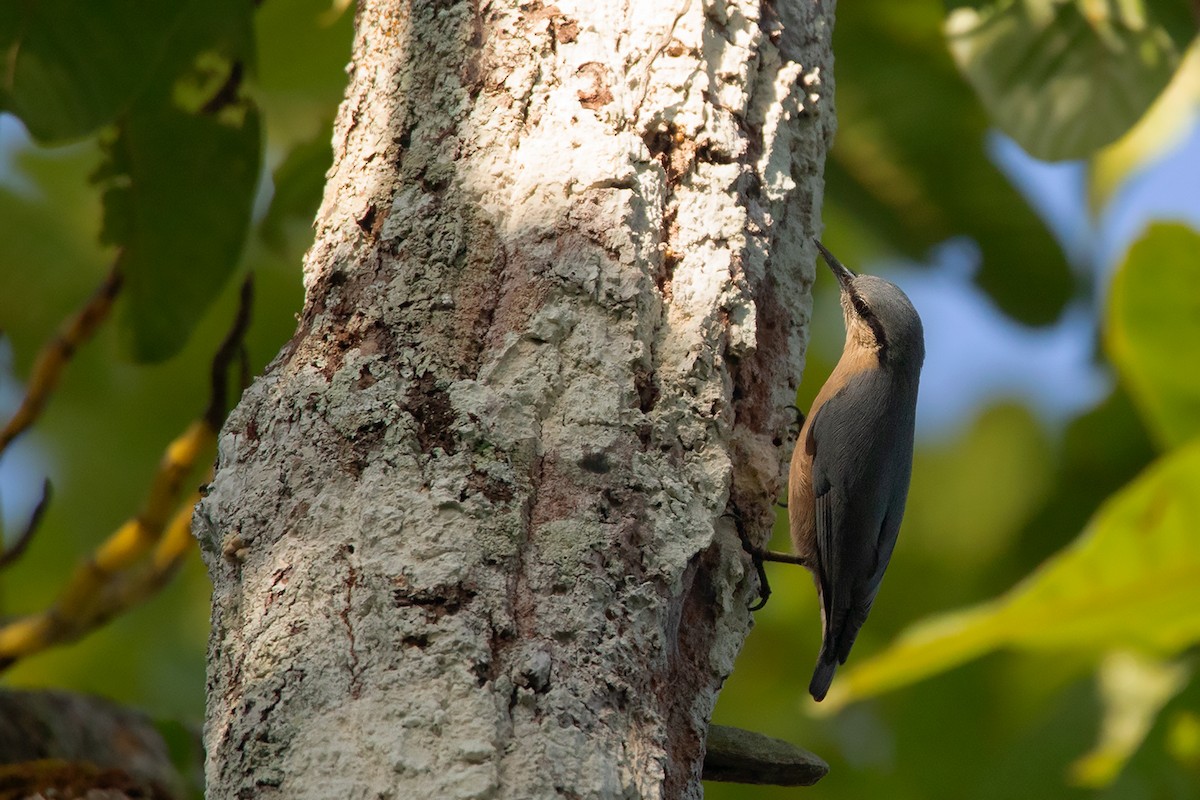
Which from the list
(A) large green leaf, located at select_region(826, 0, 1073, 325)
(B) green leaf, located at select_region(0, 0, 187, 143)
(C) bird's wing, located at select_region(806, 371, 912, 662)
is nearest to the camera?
(B) green leaf, located at select_region(0, 0, 187, 143)

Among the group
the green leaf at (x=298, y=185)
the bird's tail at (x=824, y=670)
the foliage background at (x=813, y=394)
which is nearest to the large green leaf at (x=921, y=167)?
the foliage background at (x=813, y=394)

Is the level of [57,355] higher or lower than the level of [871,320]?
higher

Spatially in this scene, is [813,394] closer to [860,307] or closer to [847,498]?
[860,307]

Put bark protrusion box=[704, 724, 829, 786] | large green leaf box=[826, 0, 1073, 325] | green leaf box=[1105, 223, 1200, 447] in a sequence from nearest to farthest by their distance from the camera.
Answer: bark protrusion box=[704, 724, 829, 786], green leaf box=[1105, 223, 1200, 447], large green leaf box=[826, 0, 1073, 325]

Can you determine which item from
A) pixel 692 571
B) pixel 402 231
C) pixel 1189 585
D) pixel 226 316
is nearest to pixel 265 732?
pixel 692 571

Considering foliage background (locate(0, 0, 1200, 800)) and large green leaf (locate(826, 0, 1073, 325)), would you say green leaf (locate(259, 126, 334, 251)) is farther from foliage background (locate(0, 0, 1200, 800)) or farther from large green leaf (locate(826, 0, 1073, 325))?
large green leaf (locate(826, 0, 1073, 325))

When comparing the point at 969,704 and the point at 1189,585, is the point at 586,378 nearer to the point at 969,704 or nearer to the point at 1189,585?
the point at 1189,585

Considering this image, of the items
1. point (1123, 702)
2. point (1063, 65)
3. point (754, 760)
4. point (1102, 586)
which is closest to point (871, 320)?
point (1063, 65)

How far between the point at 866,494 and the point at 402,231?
161 cm

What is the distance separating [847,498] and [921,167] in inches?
74.2

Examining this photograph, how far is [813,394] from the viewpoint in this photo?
535 cm

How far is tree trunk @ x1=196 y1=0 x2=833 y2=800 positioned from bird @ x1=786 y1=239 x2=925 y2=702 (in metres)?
0.84

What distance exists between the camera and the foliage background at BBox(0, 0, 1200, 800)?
13.6 feet

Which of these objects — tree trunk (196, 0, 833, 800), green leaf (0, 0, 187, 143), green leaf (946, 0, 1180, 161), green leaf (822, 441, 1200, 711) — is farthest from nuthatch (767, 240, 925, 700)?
green leaf (0, 0, 187, 143)
